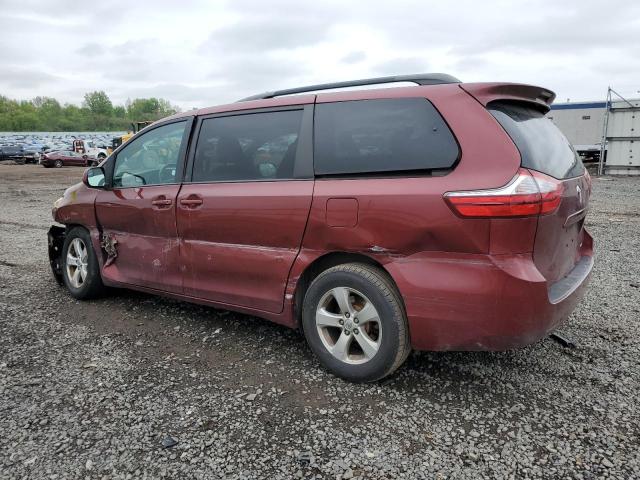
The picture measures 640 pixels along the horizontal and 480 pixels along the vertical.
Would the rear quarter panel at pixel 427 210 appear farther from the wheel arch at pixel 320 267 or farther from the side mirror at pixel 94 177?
the side mirror at pixel 94 177

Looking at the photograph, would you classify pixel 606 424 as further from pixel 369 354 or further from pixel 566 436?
pixel 369 354

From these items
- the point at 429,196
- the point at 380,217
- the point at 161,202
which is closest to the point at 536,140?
the point at 429,196

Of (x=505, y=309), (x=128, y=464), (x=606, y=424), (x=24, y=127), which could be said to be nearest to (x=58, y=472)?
(x=128, y=464)

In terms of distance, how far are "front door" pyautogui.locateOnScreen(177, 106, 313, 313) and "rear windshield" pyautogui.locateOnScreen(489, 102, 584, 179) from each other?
46.1 inches

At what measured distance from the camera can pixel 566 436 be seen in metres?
2.45

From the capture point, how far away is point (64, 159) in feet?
110

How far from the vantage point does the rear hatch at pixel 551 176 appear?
2.58 metres

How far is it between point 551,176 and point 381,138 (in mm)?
942

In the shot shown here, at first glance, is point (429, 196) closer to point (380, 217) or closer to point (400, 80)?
point (380, 217)

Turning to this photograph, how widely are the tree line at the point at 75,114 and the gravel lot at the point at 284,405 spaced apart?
108 metres

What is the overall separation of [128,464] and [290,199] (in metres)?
1.67

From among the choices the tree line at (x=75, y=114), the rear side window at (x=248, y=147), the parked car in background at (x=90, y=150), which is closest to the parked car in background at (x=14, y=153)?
the parked car in background at (x=90, y=150)

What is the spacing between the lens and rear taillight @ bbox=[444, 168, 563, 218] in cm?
243

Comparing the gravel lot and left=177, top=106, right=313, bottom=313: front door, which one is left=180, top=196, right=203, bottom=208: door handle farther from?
the gravel lot
